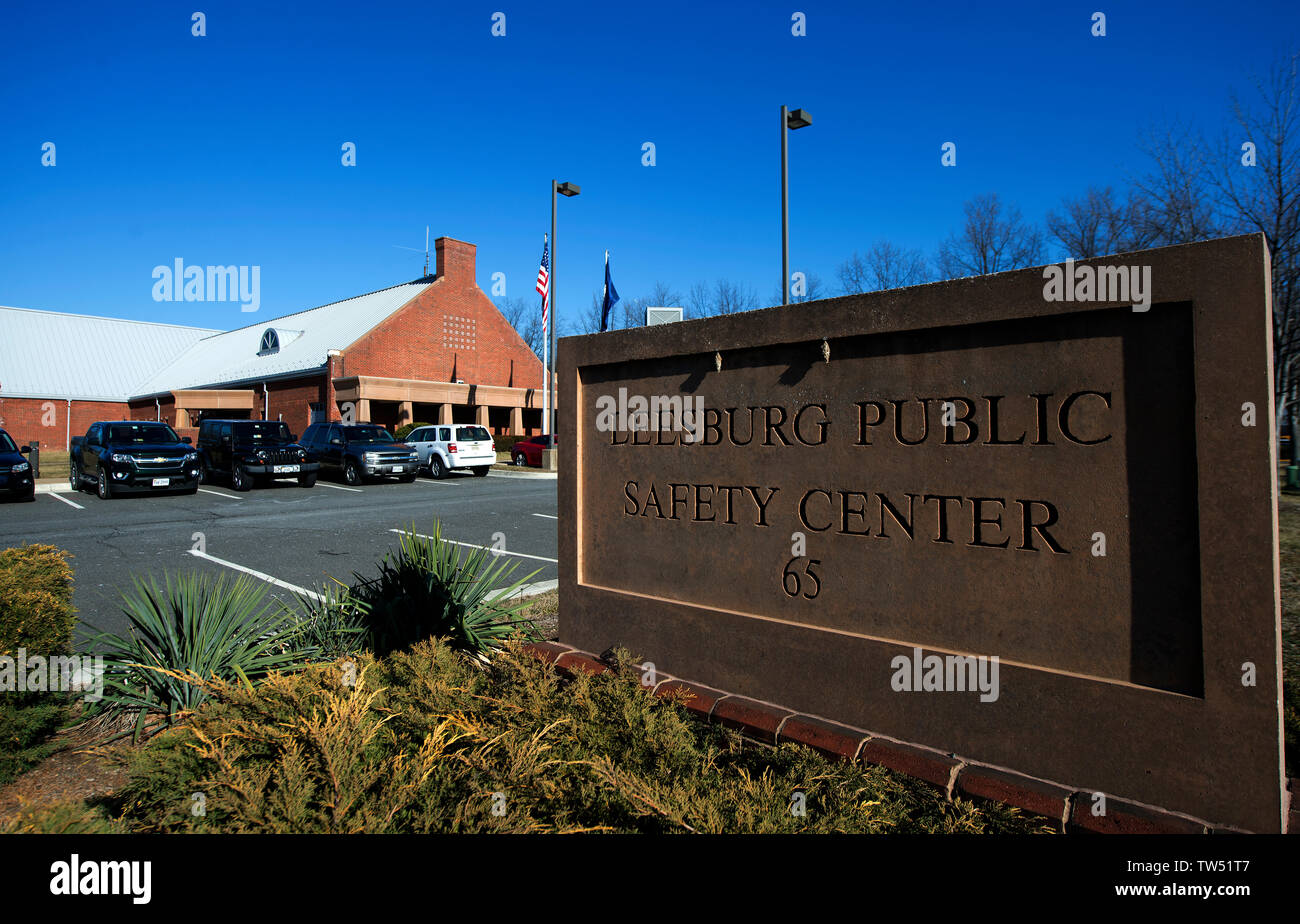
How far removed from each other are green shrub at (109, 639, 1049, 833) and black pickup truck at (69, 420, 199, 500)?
16.6 meters

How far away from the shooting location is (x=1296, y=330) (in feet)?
39.1

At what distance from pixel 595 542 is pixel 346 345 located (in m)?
30.6

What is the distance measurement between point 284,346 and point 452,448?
19141 millimetres

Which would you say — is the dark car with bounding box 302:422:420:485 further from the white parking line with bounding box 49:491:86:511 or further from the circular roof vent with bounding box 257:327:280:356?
the circular roof vent with bounding box 257:327:280:356

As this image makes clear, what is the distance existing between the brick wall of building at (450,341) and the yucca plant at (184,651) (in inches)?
1134

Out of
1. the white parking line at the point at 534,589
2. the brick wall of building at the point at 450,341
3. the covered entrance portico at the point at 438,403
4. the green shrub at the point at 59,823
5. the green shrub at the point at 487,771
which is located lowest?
the white parking line at the point at 534,589

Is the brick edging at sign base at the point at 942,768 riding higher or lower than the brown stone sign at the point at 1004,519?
lower

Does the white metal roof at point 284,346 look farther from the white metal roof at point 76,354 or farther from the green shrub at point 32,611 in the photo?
the green shrub at point 32,611

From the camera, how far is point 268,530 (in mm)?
11500

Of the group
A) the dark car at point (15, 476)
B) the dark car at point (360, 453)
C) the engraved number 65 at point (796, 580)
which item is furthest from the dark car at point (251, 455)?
the engraved number 65 at point (796, 580)

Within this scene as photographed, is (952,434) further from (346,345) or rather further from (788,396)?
(346,345)

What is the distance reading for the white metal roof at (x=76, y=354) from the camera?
41062 millimetres
